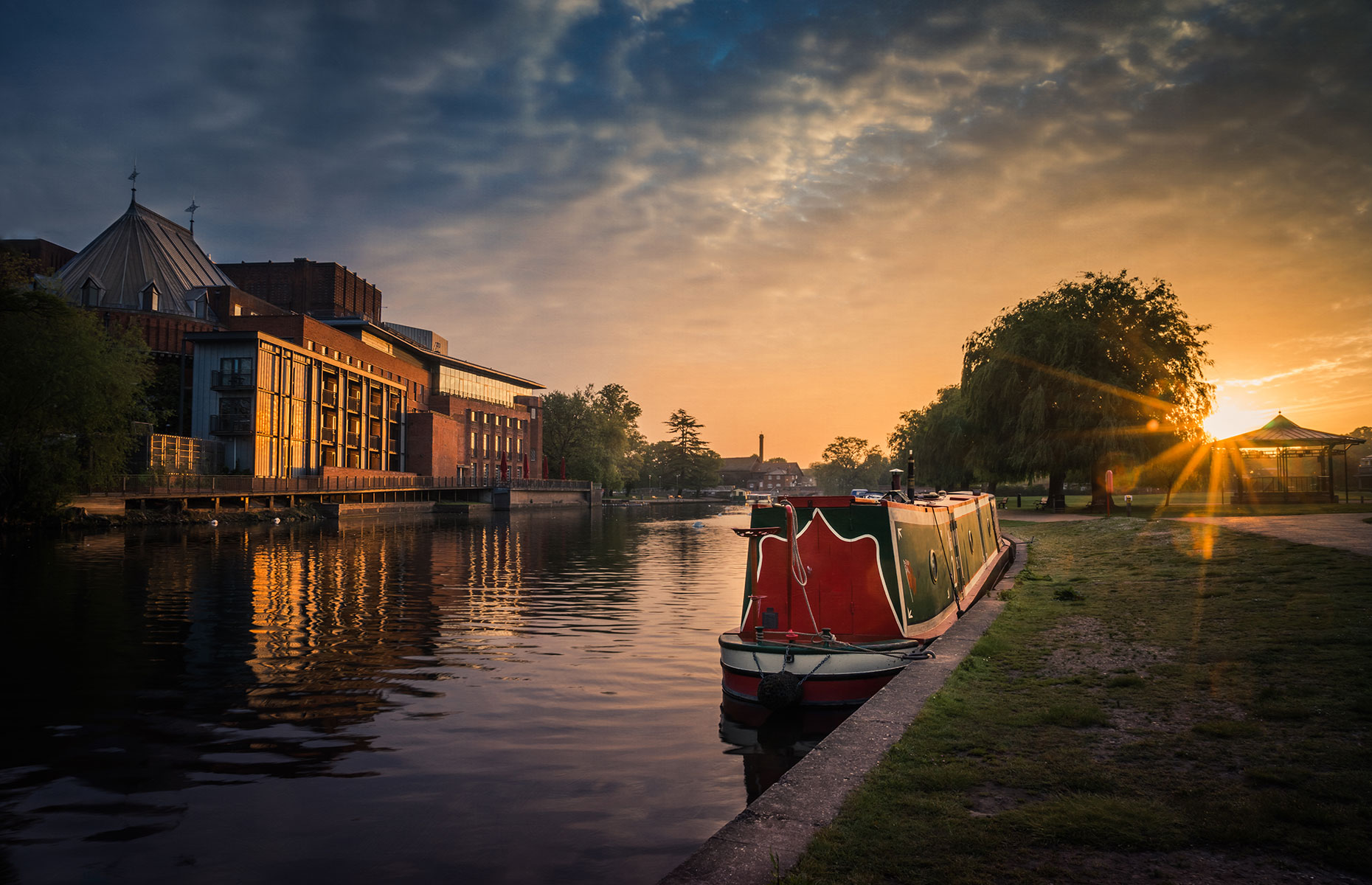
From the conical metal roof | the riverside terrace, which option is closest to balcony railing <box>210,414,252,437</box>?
the riverside terrace

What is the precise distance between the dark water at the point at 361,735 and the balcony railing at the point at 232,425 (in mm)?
38976

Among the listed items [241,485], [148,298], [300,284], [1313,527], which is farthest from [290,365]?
[1313,527]

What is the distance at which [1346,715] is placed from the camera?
6477 millimetres

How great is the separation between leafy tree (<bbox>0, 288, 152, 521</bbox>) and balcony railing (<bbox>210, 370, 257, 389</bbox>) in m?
16.3

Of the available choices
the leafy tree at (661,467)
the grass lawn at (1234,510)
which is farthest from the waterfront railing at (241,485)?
the leafy tree at (661,467)

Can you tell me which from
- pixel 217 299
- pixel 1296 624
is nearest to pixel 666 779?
A: pixel 1296 624

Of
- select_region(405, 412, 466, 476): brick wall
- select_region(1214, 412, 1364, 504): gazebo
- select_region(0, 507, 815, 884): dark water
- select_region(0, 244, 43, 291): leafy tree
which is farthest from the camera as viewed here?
select_region(405, 412, 466, 476): brick wall

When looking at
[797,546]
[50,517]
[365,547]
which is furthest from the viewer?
[50,517]

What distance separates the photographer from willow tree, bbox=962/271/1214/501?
44031 mm

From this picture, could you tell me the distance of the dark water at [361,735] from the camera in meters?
6.26

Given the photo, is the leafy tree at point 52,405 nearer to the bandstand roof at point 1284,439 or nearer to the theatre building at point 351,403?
the theatre building at point 351,403

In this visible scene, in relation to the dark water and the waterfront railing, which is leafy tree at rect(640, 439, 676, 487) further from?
the dark water

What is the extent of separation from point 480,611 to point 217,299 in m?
67.5

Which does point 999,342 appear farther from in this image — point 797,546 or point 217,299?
point 217,299
